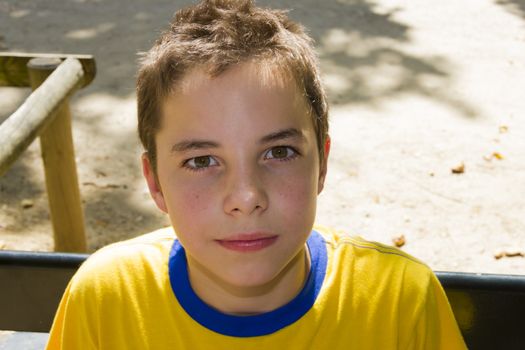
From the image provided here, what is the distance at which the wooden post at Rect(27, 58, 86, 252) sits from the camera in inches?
119

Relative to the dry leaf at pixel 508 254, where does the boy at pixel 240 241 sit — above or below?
above

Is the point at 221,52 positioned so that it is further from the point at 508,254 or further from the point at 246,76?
the point at 508,254

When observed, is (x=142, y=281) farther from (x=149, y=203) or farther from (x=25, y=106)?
(x=149, y=203)

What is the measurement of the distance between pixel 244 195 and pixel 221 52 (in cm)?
27

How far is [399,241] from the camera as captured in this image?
3.48 meters

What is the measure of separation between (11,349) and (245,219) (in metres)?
1.11

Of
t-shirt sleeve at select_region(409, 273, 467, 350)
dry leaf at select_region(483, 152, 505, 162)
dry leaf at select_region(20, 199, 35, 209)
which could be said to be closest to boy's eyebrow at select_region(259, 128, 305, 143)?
t-shirt sleeve at select_region(409, 273, 467, 350)

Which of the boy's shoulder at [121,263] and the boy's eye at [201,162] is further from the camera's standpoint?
the boy's shoulder at [121,263]

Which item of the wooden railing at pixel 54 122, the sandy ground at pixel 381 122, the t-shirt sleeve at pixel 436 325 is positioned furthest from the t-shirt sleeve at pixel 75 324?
the sandy ground at pixel 381 122

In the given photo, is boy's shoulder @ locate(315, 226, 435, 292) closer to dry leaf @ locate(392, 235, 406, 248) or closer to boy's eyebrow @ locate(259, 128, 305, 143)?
boy's eyebrow @ locate(259, 128, 305, 143)

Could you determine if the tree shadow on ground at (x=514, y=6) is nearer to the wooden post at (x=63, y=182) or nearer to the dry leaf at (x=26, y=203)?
the dry leaf at (x=26, y=203)

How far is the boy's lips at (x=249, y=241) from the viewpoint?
1300 millimetres

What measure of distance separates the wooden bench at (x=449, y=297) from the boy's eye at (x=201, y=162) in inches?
17.8

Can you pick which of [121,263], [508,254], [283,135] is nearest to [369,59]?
[508,254]
